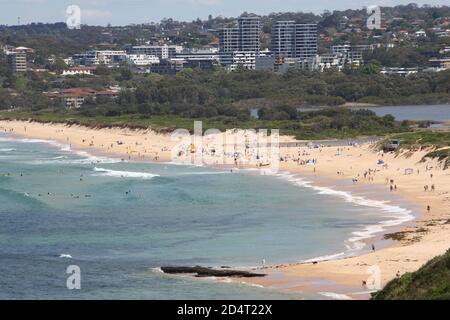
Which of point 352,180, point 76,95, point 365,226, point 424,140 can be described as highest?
point 424,140

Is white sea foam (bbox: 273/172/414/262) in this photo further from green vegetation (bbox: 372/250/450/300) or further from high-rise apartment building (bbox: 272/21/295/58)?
high-rise apartment building (bbox: 272/21/295/58)

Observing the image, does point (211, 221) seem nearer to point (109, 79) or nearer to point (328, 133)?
point (328, 133)

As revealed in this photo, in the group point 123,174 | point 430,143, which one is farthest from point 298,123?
point 123,174

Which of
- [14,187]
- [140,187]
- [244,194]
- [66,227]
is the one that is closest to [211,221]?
[66,227]

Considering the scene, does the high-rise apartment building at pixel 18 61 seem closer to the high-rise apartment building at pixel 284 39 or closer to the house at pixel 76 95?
the house at pixel 76 95

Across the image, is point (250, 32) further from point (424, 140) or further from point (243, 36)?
point (424, 140)

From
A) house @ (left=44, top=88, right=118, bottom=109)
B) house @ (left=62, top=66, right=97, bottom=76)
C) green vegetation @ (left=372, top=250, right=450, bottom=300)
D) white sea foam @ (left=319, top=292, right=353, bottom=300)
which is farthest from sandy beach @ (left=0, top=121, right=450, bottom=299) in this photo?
house @ (left=62, top=66, right=97, bottom=76)

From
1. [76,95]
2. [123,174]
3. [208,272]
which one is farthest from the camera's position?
[76,95]

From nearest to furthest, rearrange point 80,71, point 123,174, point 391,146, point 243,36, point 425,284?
point 425,284 → point 123,174 → point 391,146 → point 80,71 → point 243,36
